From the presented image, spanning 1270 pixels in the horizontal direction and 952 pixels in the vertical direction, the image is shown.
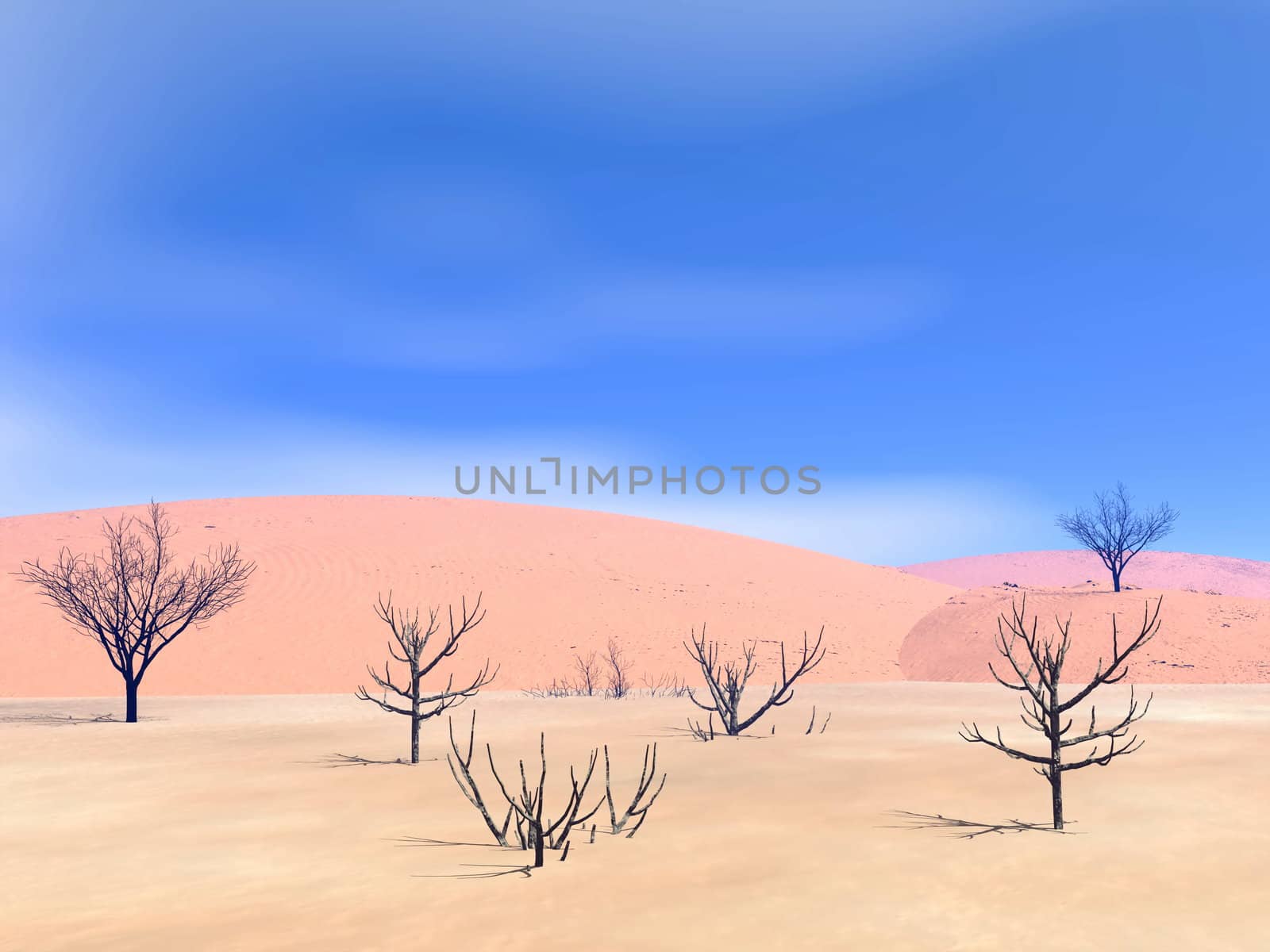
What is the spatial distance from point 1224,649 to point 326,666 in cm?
3238

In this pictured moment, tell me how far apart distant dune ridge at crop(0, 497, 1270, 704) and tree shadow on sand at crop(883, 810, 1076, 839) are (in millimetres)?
28332

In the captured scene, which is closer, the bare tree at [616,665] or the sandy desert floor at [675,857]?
the sandy desert floor at [675,857]

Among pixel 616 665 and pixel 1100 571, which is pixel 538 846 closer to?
pixel 616 665

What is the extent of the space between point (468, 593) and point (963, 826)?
3968cm

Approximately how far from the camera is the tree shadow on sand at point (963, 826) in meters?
9.27

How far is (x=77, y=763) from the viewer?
15656 millimetres

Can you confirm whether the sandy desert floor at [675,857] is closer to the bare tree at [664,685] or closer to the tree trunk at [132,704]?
the tree trunk at [132,704]

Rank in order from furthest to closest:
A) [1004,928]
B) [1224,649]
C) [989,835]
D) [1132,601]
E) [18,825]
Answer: [1132,601] → [1224,649] → [18,825] → [989,835] → [1004,928]

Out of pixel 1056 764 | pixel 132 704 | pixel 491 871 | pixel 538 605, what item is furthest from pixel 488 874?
pixel 538 605

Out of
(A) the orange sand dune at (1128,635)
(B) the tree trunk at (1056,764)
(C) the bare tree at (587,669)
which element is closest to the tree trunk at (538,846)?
(B) the tree trunk at (1056,764)

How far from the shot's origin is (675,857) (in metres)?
8.52

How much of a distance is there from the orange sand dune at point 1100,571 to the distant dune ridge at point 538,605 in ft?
140

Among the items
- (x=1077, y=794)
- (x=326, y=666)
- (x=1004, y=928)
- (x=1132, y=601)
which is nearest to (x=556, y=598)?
(x=326, y=666)

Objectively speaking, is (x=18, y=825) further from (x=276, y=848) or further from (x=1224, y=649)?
(x=1224, y=649)
